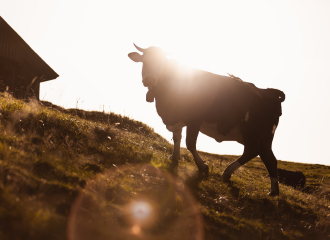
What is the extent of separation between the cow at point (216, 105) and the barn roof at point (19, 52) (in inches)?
561

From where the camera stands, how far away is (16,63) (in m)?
17.5

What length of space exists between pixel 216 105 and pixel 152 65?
2157 mm

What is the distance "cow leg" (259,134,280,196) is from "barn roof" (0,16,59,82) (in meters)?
17.7

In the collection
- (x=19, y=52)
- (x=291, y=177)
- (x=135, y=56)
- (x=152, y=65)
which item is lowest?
(x=291, y=177)

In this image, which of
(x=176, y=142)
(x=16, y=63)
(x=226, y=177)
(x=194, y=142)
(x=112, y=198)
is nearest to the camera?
(x=112, y=198)

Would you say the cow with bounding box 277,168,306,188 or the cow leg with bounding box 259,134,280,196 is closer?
the cow leg with bounding box 259,134,280,196

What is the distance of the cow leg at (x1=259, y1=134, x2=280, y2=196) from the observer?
633cm

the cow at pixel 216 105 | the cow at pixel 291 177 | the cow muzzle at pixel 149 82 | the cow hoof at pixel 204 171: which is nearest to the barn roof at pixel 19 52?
the cow at pixel 216 105

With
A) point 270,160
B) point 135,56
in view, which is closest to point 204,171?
point 270,160

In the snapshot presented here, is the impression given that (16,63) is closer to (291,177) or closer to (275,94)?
(275,94)

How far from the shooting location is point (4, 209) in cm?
243

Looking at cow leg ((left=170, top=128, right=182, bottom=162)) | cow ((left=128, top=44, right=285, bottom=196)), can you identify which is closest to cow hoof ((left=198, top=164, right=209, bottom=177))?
cow ((left=128, top=44, right=285, bottom=196))

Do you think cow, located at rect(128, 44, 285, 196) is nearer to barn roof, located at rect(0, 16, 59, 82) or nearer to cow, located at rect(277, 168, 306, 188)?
cow, located at rect(277, 168, 306, 188)

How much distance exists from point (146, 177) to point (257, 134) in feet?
11.3
